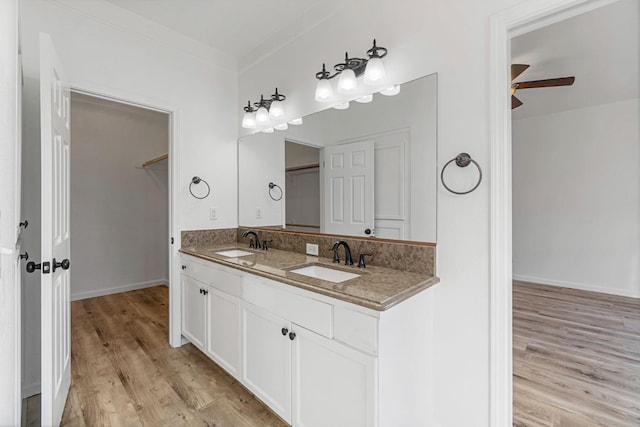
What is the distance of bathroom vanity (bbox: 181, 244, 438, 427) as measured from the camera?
1.17m

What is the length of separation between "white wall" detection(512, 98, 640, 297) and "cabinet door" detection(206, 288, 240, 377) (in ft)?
15.8

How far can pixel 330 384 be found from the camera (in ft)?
4.28

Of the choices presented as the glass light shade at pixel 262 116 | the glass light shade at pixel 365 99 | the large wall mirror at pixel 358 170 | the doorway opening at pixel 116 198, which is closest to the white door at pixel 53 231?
the glass light shade at pixel 262 116

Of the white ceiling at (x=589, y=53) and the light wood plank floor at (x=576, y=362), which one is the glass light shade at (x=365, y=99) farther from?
the light wood plank floor at (x=576, y=362)

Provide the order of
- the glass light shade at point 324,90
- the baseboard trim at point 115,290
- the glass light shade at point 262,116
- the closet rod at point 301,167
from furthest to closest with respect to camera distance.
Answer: the baseboard trim at point 115,290 → the glass light shade at point 262,116 → the closet rod at point 301,167 → the glass light shade at point 324,90

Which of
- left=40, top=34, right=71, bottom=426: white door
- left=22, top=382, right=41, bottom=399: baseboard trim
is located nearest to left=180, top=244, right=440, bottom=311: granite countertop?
left=40, top=34, right=71, bottom=426: white door

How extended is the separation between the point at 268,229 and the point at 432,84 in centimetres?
174

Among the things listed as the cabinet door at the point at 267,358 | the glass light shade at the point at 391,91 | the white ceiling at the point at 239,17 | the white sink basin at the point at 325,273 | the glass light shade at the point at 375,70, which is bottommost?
the cabinet door at the point at 267,358

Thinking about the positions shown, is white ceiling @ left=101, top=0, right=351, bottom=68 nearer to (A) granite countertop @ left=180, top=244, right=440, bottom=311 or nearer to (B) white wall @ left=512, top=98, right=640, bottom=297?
(A) granite countertop @ left=180, top=244, right=440, bottom=311

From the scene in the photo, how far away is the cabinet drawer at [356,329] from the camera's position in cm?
114

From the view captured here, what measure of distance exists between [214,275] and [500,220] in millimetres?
1805

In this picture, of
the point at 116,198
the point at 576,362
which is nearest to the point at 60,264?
the point at 116,198

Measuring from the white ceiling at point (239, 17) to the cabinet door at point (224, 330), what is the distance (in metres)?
2.09

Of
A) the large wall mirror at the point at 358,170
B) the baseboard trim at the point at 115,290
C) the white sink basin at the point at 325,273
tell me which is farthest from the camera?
the baseboard trim at the point at 115,290
